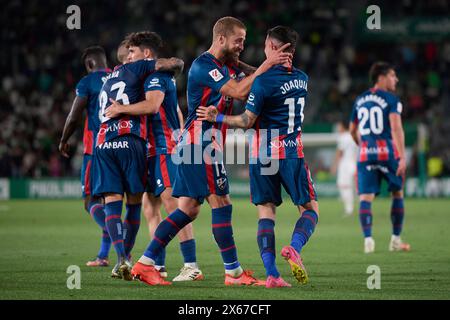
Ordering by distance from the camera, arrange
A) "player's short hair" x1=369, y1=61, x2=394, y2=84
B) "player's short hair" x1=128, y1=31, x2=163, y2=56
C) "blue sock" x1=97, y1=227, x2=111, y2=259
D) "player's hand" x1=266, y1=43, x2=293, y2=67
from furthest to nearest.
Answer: "player's short hair" x1=369, y1=61, x2=394, y2=84 → "blue sock" x1=97, y1=227, x2=111, y2=259 → "player's short hair" x1=128, y1=31, x2=163, y2=56 → "player's hand" x1=266, y1=43, x2=293, y2=67

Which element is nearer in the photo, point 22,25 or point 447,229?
point 447,229

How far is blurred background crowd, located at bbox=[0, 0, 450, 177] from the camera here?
2969 cm

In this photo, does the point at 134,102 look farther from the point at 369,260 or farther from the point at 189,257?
the point at 369,260

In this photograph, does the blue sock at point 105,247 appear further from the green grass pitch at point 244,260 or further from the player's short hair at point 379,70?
the player's short hair at point 379,70

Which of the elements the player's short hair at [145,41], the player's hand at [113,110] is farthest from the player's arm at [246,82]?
the player's short hair at [145,41]

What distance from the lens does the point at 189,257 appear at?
888 cm

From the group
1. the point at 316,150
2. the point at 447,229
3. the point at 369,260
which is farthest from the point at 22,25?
the point at 369,260

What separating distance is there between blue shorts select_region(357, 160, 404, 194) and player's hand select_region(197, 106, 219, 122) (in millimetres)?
4832

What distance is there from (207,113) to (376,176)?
5012 mm

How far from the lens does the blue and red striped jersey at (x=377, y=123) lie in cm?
1232

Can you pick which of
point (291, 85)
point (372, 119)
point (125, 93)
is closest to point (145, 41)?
point (125, 93)

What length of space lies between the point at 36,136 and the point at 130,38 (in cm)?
2133

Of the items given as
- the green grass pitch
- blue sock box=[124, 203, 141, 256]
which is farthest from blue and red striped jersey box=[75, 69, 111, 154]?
the green grass pitch

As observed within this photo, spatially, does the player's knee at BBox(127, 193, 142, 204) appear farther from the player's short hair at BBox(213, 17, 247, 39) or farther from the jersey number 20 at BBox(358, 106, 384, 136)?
the jersey number 20 at BBox(358, 106, 384, 136)
